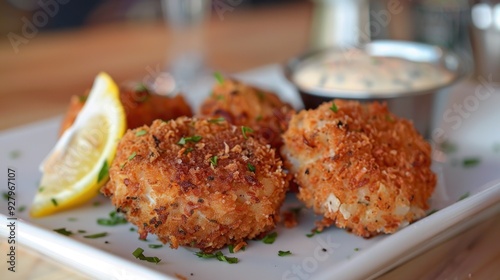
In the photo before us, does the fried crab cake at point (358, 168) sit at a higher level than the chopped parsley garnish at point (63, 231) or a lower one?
higher

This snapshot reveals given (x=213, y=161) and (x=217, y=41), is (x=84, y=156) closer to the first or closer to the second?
(x=213, y=161)

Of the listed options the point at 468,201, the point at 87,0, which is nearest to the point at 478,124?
the point at 468,201

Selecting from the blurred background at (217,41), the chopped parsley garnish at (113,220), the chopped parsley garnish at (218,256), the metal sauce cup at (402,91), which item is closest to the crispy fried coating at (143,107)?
the chopped parsley garnish at (113,220)

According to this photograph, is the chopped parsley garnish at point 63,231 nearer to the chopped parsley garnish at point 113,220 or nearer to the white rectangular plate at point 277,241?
the white rectangular plate at point 277,241

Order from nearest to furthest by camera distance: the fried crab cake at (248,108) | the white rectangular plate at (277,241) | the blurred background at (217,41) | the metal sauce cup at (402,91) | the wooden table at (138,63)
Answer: the white rectangular plate at (277,241), the wooden table at (138,63), the fried crab cake at (248,108), the metal sauce cup at (402,91), the blurred background at (217,41)

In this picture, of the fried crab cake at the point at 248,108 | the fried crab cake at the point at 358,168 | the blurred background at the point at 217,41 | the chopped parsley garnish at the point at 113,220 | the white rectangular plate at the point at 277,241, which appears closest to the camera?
the white rectangular plate at the point at 277,241

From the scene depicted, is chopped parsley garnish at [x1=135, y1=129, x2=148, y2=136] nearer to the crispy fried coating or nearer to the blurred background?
the crispy fried coating
